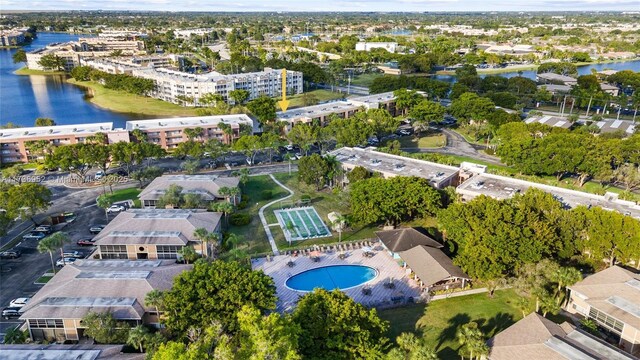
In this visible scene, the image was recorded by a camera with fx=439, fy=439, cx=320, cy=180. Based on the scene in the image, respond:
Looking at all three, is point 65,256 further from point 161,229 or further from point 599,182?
point 599,182

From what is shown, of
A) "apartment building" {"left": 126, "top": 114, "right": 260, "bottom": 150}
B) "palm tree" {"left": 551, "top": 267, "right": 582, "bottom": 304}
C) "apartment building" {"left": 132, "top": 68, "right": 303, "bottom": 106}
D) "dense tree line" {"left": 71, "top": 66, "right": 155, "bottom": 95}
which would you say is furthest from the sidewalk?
"dense tree line" {"left": 71, "top": 66, "right": 155, "bottom": 95}

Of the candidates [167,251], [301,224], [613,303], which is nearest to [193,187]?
[167,251]

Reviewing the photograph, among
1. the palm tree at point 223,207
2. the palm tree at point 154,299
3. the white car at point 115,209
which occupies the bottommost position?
the white car at point 115,209

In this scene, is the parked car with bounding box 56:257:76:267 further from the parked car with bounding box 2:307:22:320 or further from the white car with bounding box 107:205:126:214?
the white car with bounding box 107:205:126:214

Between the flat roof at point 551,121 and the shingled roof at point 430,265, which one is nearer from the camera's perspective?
the shingled roof at point 430,265

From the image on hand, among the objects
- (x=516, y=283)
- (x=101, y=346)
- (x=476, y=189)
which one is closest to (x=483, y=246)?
(x=516, y=283)

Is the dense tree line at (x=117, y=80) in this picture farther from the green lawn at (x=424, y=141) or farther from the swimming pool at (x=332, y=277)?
the swimming pool at (x=332, y=277)

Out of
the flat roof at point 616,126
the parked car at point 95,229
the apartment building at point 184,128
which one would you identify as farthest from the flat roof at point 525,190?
the parked car at point 95,229
